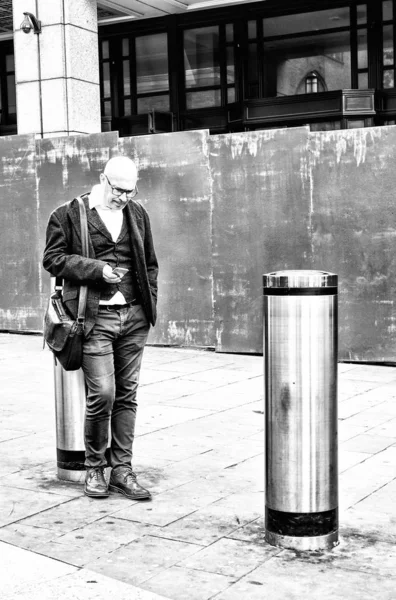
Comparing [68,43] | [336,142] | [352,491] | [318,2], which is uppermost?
[318,2]

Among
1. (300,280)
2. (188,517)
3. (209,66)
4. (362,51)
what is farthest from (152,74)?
(300,280)

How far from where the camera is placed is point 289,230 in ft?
31.2

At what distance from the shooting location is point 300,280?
3922 millimetres

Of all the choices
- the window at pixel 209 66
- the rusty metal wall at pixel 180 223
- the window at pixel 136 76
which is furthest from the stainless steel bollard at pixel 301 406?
the window at pixel 136 76

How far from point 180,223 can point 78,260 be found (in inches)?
217

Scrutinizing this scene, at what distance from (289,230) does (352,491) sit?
195 inches

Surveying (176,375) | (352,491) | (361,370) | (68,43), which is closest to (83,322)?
(352,491)

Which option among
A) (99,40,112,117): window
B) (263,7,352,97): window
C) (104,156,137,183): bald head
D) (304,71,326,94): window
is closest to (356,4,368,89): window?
(263,7,352,97): window

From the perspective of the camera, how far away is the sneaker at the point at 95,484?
4.76m

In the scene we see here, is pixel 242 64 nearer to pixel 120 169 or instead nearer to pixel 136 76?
pixel 136 76

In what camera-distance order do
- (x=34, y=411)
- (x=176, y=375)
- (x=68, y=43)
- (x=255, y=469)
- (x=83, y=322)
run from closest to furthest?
(x=83, y=322) → (x=255, y=469) → (x=34, y=411) → (x=176, y=375) → (x=68, y=43)

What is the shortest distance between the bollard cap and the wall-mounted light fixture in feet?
35.5

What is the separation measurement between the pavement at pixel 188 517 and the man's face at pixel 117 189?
158 cm

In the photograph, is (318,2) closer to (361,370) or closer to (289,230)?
(289,230)
